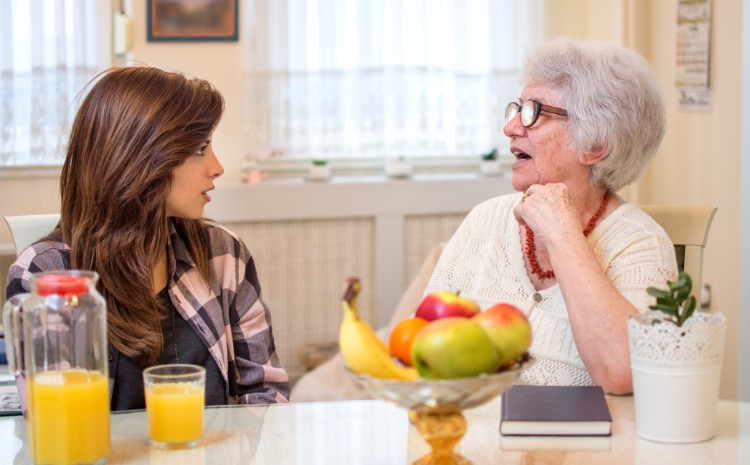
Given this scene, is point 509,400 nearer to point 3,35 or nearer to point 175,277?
point 175,277

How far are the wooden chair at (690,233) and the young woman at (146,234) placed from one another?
87 cm

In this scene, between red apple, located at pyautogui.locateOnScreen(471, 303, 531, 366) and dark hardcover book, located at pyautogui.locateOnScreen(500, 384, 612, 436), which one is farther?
dark hardcover book, located at pyautogui.locateOnScreen(500, 384, 612, 436)

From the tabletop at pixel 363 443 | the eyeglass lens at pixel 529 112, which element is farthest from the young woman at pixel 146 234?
the eyeglass lens at pixel 529 112

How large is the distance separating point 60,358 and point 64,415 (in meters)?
0.07

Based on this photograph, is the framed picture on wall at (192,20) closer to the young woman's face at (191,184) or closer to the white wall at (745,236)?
the white wall at (745,236)

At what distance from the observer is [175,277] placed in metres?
1.83

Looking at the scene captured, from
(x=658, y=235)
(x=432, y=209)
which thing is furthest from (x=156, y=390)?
(x=432, y=209)

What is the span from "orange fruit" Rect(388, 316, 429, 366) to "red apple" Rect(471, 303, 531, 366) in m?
0.07

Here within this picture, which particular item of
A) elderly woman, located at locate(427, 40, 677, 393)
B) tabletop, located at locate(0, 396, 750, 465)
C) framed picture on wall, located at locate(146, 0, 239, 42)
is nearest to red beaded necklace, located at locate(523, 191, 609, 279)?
elderly woman, located at locate(427, 40, 677, 393)

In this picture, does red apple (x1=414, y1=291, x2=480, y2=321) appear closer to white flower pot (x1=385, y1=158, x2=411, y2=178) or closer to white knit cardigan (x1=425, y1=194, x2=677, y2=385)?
white knit cardigan (x1=425, y1=194, x2=677, y2=385)

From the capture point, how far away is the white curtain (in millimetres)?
3979

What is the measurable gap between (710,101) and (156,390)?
2.54 m

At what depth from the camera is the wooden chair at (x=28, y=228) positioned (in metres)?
1.91

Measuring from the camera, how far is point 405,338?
1143mm
